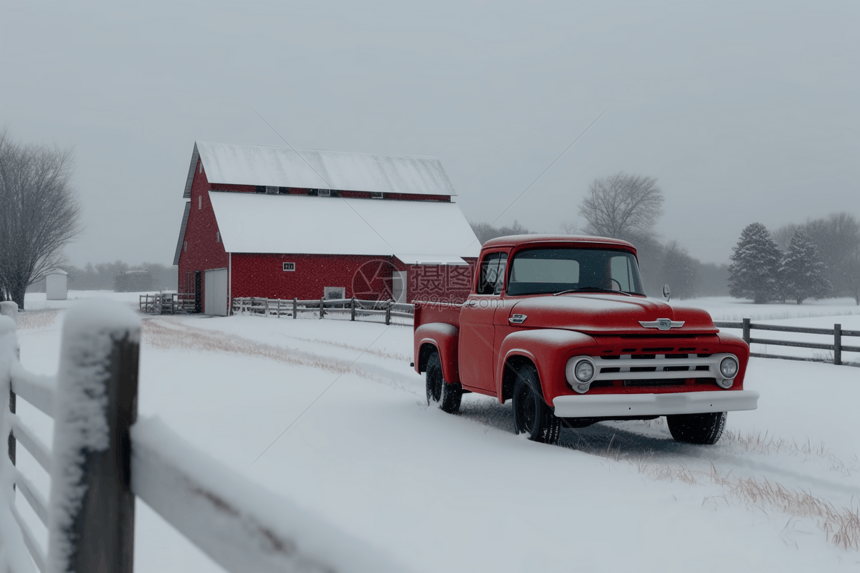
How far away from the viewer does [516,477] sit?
19.8 ft

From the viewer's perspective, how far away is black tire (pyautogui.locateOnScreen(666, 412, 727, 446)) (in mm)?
7910

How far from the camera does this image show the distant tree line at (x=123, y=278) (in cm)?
8681

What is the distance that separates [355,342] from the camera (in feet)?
67.0

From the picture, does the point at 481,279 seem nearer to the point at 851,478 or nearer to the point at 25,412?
the point at 851,478

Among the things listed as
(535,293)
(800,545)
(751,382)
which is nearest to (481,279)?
(535,293)

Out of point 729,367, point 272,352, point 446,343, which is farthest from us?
point 272,352

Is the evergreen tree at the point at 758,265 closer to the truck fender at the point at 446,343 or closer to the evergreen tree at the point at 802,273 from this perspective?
the evergreen tree at the point at 802,273

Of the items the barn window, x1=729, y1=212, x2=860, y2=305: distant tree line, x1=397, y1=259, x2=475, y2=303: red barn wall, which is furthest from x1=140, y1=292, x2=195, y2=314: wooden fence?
x1=729, y1=212, x2=860, y2=305: distant tree line

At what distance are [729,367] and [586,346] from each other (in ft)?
5.43

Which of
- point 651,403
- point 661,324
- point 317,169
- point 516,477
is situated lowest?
point 516,477

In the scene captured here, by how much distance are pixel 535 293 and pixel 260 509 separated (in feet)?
24.4

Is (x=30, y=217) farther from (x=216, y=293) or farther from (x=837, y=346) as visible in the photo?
(x=837, y=346)

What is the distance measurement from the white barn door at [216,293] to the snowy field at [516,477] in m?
26.5

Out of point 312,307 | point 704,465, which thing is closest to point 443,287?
point 704,465
